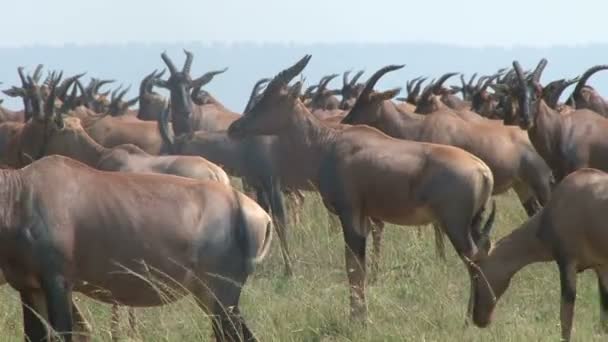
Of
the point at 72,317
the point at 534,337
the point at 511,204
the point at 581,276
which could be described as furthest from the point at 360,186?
the point at 511,204

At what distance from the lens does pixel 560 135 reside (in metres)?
14.7

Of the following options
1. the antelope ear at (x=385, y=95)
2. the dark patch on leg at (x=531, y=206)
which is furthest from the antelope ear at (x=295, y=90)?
the dark patch on leg at (x=531, y=206)

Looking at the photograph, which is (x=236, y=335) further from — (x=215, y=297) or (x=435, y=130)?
(x=435, y=130)

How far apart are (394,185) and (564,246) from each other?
1.96 m

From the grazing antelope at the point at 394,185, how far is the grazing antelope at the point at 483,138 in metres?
2.84

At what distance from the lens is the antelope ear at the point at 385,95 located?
14.6m

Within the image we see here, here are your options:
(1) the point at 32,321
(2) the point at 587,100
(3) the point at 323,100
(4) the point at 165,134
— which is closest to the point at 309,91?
(3) the point at 323,100

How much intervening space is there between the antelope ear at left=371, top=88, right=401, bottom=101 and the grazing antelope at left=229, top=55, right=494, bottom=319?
254cm

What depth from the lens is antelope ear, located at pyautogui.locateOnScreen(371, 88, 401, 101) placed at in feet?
47.8

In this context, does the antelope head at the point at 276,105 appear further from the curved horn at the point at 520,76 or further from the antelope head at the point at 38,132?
the curved horn at the point at 520,76

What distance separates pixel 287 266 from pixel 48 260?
518cm

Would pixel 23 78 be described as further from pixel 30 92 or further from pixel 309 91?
pixel 309 91

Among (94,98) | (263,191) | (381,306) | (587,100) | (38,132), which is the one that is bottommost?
(94,98)

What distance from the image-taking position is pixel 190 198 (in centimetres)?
808
